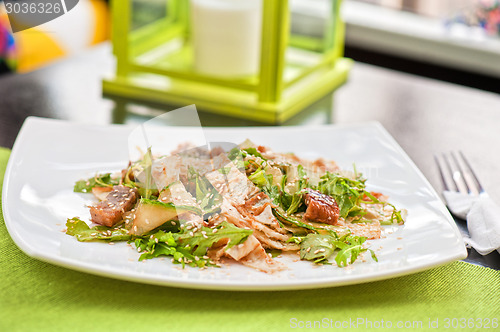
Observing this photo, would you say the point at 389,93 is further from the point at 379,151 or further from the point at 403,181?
the point at 403,181

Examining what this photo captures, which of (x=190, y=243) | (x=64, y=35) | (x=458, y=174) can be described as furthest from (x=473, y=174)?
(x=64, y=35)

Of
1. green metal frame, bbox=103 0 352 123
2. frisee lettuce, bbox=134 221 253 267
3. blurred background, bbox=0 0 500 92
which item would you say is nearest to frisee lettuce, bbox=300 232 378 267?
frisee lettuce, bbox=134 221 253 267

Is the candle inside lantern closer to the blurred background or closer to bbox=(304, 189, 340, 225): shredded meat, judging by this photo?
bbox=(304, 189, 340, 225): shredded meat

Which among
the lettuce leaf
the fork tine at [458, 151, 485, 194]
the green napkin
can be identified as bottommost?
the fork tine at [458, 151, 485, 194]

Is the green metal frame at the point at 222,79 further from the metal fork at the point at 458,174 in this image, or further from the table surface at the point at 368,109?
the metal fork at the point at 458,174

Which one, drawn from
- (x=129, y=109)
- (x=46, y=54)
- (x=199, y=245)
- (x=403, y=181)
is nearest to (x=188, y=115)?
(x=129, y=109)

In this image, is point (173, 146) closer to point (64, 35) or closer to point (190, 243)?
point (190, 243)
